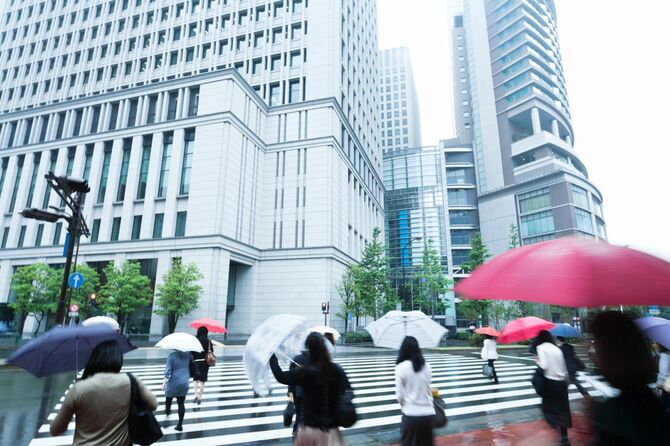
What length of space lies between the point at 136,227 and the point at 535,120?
57.8 meters

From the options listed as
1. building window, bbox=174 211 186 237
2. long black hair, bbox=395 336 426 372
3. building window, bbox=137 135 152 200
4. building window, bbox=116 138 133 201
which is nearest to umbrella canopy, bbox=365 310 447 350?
long black hair, bbox=395 336 426 372

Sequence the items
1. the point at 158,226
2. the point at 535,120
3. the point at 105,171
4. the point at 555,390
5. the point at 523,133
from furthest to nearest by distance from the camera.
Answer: the point at 523,133 → the point at 535,120 → the point at 105,171 → the point at 158,226 → the point at 555,390

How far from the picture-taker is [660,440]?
2.28 m

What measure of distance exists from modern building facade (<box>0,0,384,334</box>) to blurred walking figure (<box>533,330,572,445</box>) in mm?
25491

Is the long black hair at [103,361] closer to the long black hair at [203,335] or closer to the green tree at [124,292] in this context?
the long black hair at [203,335]

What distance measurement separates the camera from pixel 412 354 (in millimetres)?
4199

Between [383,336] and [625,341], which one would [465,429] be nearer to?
[383,336]

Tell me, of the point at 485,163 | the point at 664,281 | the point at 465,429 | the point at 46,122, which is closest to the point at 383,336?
the point at 465,429

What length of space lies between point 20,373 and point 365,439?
47.2 feet

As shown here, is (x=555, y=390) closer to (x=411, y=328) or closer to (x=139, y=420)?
(x=411, y=328)

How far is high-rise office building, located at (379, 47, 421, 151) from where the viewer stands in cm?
10306

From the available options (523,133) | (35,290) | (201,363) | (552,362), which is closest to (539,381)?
(552,362)

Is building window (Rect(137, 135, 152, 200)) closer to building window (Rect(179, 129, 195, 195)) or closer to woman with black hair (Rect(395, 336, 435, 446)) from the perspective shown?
A: building window (Rect(179, 129, 195, 195))

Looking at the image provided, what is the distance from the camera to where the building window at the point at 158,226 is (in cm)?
3098
